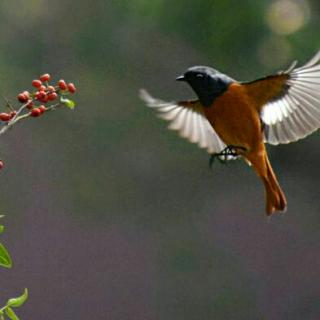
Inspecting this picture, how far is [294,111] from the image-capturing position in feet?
8.13

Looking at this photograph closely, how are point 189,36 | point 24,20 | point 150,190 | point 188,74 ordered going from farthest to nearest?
point 150,190
point 24,20
point 189,36
point 188,74

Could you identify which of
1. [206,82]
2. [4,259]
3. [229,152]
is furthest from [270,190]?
[4,259]

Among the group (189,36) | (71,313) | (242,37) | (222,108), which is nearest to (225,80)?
(222,108)

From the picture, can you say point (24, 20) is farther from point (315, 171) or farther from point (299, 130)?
point (299, 130)

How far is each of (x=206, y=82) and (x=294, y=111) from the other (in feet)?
0.69

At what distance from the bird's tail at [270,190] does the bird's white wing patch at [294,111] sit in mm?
58

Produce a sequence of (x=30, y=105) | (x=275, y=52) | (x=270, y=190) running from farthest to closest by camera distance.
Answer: (x=275, y=52)
(x=270, y=190)
(x=30, y=105)

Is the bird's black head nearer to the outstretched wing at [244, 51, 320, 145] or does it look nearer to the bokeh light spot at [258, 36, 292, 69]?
the outstretched wing at [244, 51, 320, 145]

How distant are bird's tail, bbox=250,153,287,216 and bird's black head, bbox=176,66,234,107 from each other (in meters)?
0.17

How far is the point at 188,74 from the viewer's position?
2.41 meters

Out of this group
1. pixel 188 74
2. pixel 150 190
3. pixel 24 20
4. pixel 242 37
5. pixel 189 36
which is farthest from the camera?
pixel 150 190

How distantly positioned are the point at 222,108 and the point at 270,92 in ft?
0.38

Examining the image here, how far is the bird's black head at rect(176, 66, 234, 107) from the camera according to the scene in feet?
7.93

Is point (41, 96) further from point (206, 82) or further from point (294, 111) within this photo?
point (294, 111)
